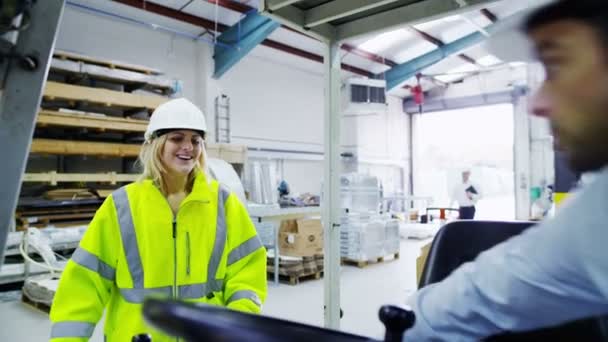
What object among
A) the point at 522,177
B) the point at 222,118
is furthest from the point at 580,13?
the point at 522,177

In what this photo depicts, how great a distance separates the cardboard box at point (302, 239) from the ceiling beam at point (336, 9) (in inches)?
160

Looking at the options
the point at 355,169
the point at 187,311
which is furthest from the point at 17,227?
the point at 355,169

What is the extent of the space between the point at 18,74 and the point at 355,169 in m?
11.4

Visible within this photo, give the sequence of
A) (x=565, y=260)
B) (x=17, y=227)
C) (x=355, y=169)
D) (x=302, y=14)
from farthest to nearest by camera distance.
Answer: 1. (x=355, y=169)
2. (x=17, y=227)
3. (x=302, y=14)
4. (x=565, y=260)

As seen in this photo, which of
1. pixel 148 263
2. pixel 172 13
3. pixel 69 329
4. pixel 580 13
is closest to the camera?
pixel 580 13

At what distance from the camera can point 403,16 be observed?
2309 millimetres

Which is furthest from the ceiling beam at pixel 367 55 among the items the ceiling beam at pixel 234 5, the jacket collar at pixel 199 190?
the jacket collar at pixel 199 190

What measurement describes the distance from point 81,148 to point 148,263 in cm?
501

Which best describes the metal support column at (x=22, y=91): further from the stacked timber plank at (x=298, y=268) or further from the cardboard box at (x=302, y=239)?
the cardboard box at (x=302, y=239)

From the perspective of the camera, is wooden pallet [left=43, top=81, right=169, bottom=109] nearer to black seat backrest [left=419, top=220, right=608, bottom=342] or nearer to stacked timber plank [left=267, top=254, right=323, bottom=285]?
stacked timber plank [left=267, top=254, right=323, bottom=285]

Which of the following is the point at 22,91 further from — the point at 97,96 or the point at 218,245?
the point at 97,96

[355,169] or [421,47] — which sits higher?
[421,47]

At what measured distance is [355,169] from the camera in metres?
12.1

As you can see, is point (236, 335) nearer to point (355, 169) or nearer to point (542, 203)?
point (542, 203)
